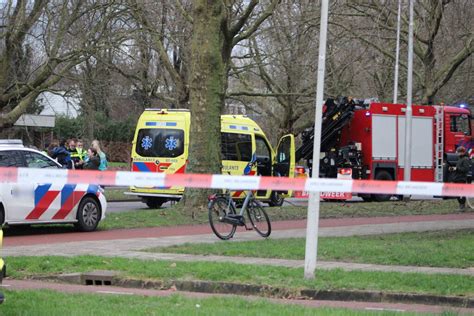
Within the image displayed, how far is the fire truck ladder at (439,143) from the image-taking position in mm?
28712

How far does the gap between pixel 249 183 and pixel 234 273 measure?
163cm

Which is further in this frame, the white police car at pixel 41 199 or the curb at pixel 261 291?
the white police car at pixel 41 199

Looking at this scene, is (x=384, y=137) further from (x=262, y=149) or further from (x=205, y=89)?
(x=205, y=89)

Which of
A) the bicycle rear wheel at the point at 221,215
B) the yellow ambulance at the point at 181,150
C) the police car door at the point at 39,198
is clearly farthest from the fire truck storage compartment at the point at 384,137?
the police car door at the point at 39,198

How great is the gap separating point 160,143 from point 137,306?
1449cm

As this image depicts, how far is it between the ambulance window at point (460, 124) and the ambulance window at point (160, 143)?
12.6 meters

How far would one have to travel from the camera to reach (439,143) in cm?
2892

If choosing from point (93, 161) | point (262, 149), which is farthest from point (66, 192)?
point (262, 149)

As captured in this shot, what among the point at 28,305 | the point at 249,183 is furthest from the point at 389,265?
the point at 28,305

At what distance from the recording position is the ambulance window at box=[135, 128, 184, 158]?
71.0 ft

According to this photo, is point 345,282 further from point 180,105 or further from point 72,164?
point 180,105

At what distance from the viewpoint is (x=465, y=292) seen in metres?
8.73

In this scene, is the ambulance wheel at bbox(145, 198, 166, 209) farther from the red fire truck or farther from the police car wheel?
the police car wheel

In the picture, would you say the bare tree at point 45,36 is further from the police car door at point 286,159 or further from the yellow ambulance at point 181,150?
the police car door at point 286,159
